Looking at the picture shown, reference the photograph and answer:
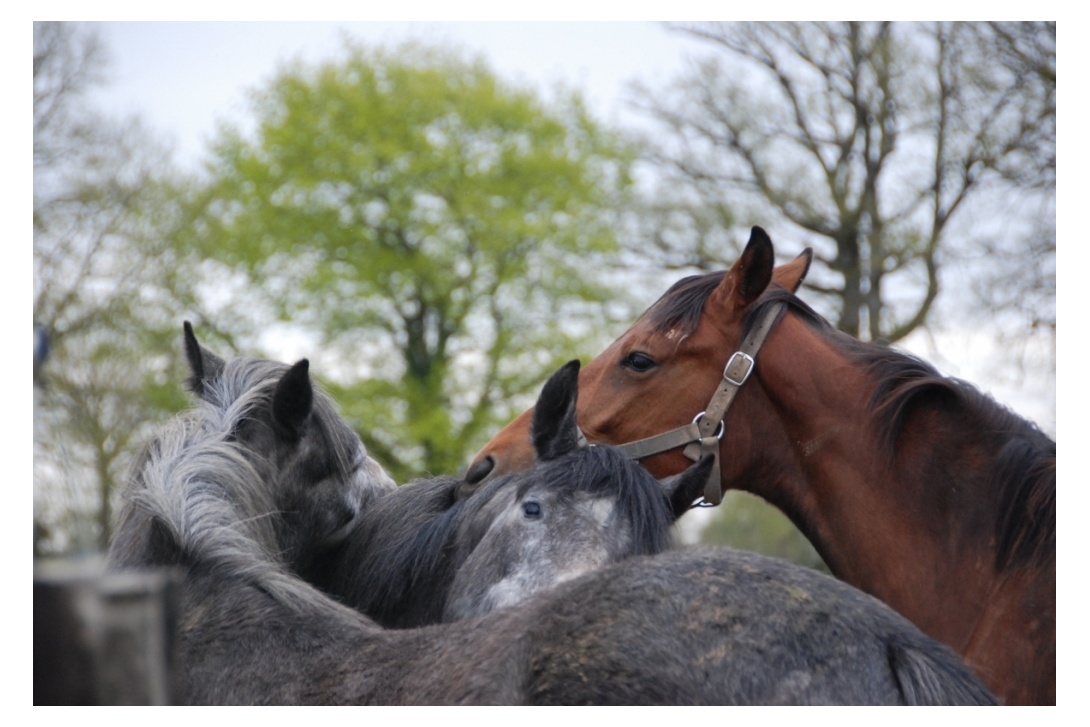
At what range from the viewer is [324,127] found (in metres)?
19.5

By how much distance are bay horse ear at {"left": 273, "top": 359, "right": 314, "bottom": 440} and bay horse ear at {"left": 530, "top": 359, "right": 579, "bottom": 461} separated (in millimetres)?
766

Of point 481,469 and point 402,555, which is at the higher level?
point 481,469

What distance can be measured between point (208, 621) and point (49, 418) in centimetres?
135

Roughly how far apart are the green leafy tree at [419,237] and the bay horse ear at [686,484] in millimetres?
14554

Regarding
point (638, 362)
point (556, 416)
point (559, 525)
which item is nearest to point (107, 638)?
point (559, 525)

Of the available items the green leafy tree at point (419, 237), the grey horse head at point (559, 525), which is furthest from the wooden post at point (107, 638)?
the green leafy tree at point (419, 237)

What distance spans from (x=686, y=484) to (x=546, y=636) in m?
1.27

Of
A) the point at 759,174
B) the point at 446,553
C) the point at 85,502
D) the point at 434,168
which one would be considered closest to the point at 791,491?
the point at 446,553

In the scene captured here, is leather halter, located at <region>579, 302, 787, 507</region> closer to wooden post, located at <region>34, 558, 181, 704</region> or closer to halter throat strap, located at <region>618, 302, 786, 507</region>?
halter throat strap, located at <region>618, 302, 786, 507</region>

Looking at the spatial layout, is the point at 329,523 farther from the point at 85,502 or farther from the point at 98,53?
the point at 98,53

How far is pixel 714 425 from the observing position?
11.8 ft

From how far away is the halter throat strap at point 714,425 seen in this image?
3592mm

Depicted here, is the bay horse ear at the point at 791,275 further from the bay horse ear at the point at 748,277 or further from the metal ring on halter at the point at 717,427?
the metal ring on halter at the point at 717,427

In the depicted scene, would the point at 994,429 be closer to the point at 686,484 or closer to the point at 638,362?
the point at 686,484
